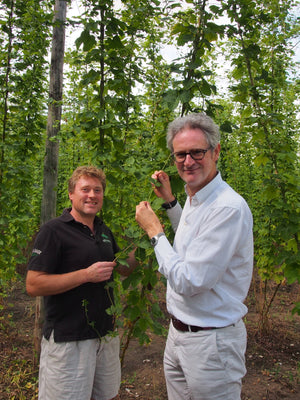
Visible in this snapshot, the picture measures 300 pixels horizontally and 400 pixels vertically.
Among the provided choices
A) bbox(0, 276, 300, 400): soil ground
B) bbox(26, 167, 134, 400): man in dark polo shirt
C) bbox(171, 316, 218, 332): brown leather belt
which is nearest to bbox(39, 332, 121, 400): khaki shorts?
bbox(26, 167, 134, 400): man in dark polo shirt

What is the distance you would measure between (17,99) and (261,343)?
418 cm

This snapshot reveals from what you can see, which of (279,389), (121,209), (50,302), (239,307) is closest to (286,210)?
(121,209)

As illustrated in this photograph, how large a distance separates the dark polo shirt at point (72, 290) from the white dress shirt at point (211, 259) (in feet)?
1.96

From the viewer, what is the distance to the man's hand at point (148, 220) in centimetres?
177

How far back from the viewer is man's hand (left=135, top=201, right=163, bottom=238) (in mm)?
1769

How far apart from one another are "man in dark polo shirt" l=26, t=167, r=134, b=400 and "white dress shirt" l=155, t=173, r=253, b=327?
23.3 inches

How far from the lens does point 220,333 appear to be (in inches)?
65.1


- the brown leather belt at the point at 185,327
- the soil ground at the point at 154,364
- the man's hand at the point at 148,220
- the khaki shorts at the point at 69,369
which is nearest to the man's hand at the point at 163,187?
the man's hand at the point at 148,220

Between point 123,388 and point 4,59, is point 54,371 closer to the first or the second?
point 123,388

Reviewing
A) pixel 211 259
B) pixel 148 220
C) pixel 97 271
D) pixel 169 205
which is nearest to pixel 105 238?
pixel 97 271

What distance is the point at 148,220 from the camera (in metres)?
1.81

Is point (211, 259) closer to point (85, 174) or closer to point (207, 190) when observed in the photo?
point (207, 190)

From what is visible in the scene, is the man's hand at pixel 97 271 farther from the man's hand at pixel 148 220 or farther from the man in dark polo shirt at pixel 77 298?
the man's hand at pixel 148 220

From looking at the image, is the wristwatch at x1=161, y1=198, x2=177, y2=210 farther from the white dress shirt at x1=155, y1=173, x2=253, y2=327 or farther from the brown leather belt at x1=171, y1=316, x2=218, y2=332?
the brown leather belt at x1=171, y1=316, x2=218, y2=332
